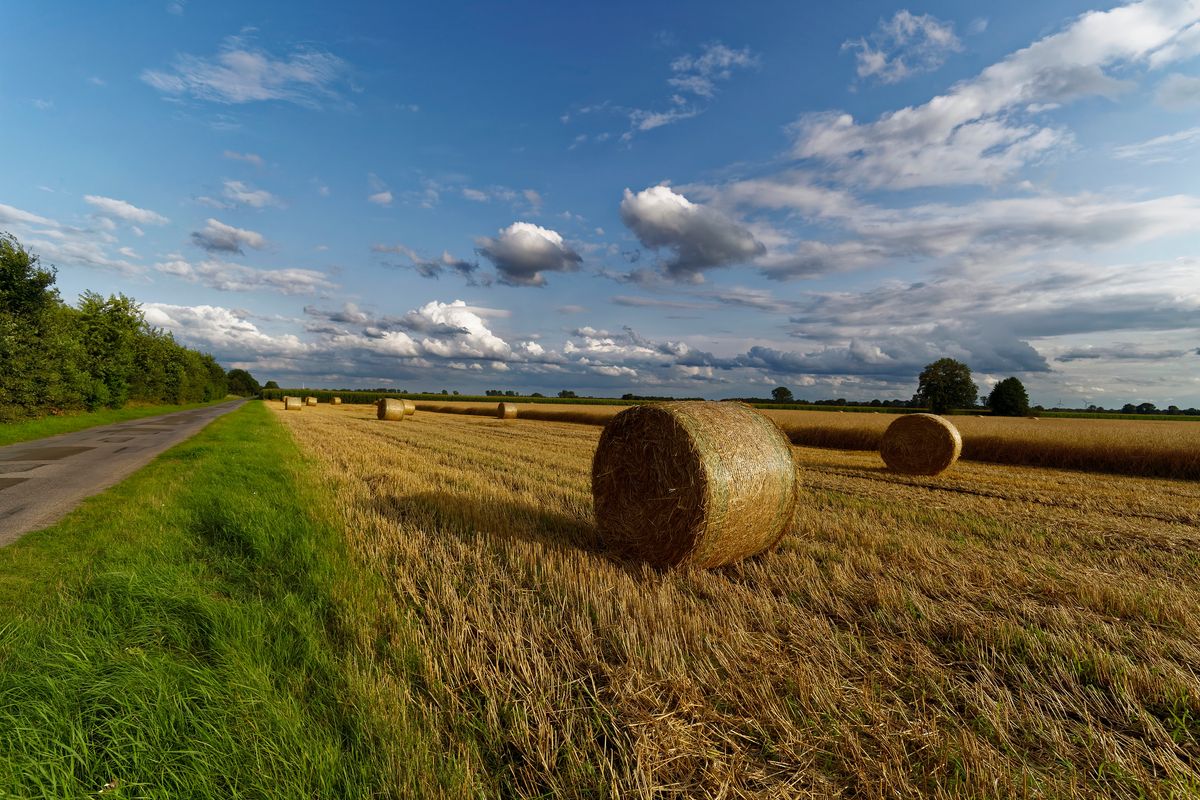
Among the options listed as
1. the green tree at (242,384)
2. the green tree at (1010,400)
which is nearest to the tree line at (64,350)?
the green tree at (1010,400)

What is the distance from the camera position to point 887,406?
65.2m

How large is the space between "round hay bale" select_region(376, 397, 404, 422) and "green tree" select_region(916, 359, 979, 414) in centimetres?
5703

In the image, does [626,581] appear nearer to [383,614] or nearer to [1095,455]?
[383,614]

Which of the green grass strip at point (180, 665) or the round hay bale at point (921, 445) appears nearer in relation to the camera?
the green grass strip at point (180, 665)

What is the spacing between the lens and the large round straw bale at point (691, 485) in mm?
5543

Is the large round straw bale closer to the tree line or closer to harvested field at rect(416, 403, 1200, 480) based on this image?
harvested field at rect(416, 403, 1200, 480)

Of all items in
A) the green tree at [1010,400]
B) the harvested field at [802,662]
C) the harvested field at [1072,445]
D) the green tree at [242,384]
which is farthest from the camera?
the green tree at [242,384]

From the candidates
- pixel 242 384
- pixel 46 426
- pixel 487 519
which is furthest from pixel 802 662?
pixel 242 384

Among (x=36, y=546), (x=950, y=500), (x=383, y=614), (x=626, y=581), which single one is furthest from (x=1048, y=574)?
(x=36, y=546)

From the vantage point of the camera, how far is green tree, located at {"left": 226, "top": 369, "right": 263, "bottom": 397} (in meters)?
165

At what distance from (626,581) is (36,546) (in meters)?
6.50

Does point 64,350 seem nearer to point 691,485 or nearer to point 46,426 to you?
point 46,426

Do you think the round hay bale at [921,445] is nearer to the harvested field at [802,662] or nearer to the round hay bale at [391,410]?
the harvested field at [802,662]

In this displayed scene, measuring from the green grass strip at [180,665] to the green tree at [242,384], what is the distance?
623 feet
